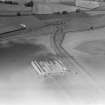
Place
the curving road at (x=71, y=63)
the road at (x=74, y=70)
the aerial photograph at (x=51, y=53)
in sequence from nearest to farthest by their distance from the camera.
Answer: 1. the aerial photograph at (x=51, y=53)
2. the road at (x=74, y=70)
3. the curving road at (x=71, y=63)

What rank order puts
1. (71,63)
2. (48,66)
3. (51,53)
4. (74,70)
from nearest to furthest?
(48,66)
(74,70)
(71,63)
(51,53)

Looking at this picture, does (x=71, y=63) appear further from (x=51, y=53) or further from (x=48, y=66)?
(x=51, y=53)

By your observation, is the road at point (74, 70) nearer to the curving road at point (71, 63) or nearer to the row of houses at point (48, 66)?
the curving road at point (71, 63)

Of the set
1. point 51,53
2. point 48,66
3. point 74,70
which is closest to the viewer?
point 48,66

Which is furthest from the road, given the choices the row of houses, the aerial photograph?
the row of houses

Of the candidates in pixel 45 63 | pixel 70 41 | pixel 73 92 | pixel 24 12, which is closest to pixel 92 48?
pixel 70 41

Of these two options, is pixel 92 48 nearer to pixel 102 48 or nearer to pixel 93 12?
pixel 102 48

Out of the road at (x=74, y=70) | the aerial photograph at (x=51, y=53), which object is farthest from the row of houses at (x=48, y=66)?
Answer: the road at (x=74, y=70)

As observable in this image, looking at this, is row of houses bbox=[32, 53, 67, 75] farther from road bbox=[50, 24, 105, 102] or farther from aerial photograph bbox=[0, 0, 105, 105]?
road bbox=[50, 24, 105, 102]

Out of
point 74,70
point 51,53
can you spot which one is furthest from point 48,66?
point 51,53

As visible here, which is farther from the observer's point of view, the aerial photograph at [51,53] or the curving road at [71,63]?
the curving road at [71,63]
